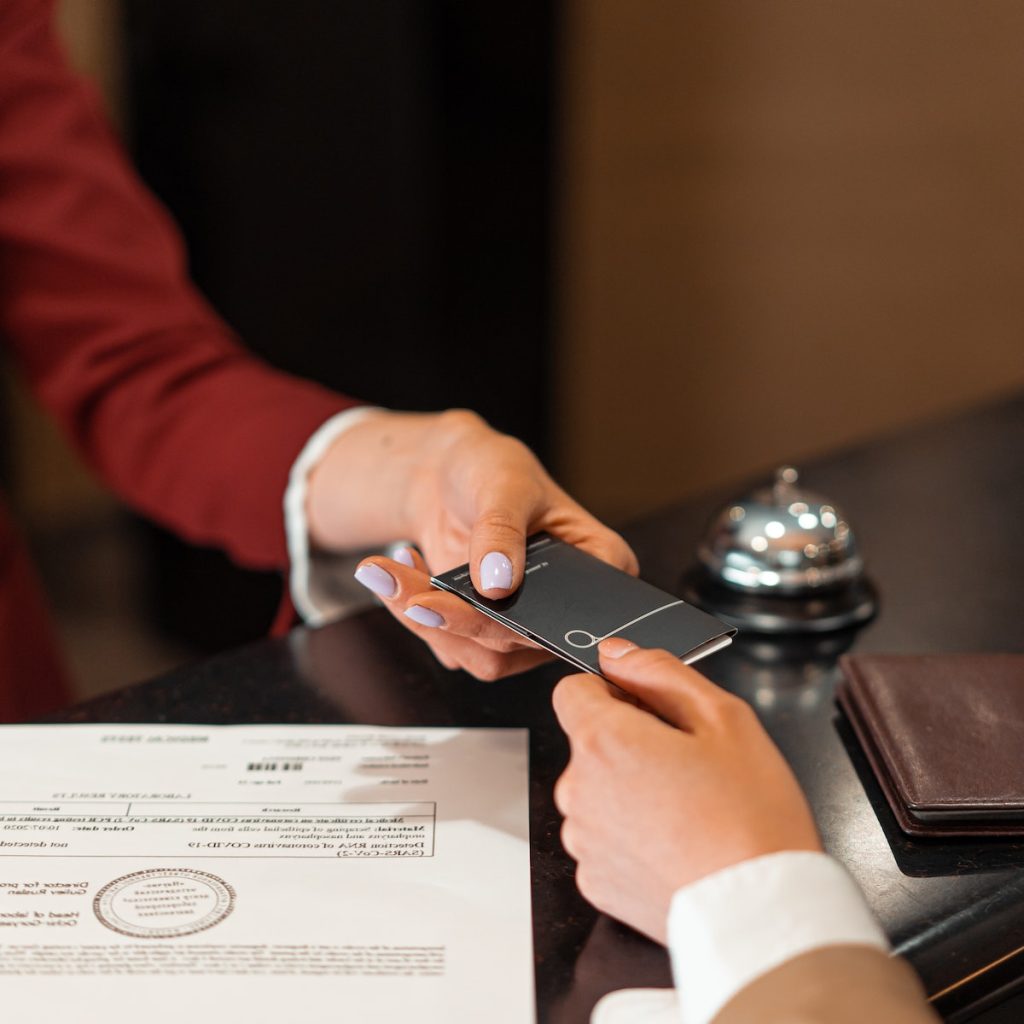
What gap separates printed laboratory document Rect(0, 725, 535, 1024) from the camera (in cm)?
48

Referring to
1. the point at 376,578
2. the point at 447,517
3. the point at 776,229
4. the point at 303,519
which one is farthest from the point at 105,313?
the point at 776,229

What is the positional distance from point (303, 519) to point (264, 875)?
41 cm

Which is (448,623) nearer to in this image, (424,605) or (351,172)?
(424,605)

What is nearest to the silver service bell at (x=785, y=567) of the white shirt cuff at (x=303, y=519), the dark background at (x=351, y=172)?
the white shirt cuff at (x=303, y=519)

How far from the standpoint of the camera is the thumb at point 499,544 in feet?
2.06

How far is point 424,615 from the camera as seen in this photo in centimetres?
64

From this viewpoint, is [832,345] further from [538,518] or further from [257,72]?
[538,518]

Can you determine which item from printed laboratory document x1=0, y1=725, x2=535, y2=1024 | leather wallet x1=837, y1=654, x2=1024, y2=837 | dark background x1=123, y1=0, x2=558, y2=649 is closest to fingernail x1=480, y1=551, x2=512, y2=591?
printed laboratory document x1=0, y1=725, x2=535, y2=1024

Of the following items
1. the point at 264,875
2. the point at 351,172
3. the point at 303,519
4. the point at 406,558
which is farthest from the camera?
the point at 351,172

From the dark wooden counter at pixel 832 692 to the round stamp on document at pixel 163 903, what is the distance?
5.6 inches

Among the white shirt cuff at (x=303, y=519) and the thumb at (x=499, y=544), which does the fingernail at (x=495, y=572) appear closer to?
the thumb at (x=499, y=544)

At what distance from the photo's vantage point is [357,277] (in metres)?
2.25

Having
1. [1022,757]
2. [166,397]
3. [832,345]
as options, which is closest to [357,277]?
[832,345]

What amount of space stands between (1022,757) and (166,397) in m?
0.75
